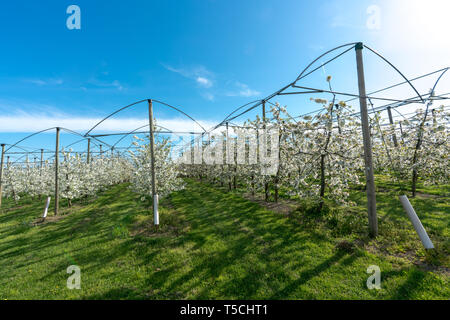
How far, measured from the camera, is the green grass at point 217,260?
4051mm

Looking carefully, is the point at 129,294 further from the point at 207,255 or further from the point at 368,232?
the point at 368,232

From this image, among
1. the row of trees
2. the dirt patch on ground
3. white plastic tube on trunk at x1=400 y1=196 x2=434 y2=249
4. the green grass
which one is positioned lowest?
the green grass

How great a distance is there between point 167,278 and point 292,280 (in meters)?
3.19

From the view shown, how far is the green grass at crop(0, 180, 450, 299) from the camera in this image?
4.05 metres

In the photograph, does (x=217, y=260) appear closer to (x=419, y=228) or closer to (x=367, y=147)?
(x=419, y=228)

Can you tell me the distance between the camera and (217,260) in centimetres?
541

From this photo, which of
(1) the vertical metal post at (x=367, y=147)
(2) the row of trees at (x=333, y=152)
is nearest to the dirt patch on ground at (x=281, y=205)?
(2) the row of trees at (x=333, y=152)

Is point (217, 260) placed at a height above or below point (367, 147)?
below

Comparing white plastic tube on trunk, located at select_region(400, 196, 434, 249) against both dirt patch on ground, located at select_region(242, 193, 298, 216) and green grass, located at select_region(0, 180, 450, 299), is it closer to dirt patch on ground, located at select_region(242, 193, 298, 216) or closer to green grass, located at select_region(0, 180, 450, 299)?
green grass, located at select_region(0, 180, 450, 299)

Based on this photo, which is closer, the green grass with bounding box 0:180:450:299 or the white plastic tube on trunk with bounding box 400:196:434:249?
the green grass with bounding box 0:180:450:299

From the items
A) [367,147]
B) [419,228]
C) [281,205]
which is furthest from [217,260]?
[281,205]

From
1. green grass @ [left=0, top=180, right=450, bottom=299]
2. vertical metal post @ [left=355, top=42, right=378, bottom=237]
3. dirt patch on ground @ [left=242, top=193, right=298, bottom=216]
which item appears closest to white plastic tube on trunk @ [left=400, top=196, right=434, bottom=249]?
green grass @ [left=0, top=180, right=450, bottom=299]

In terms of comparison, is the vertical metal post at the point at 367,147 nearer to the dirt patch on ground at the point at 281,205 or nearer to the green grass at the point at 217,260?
the green grass at the point at 217,260
